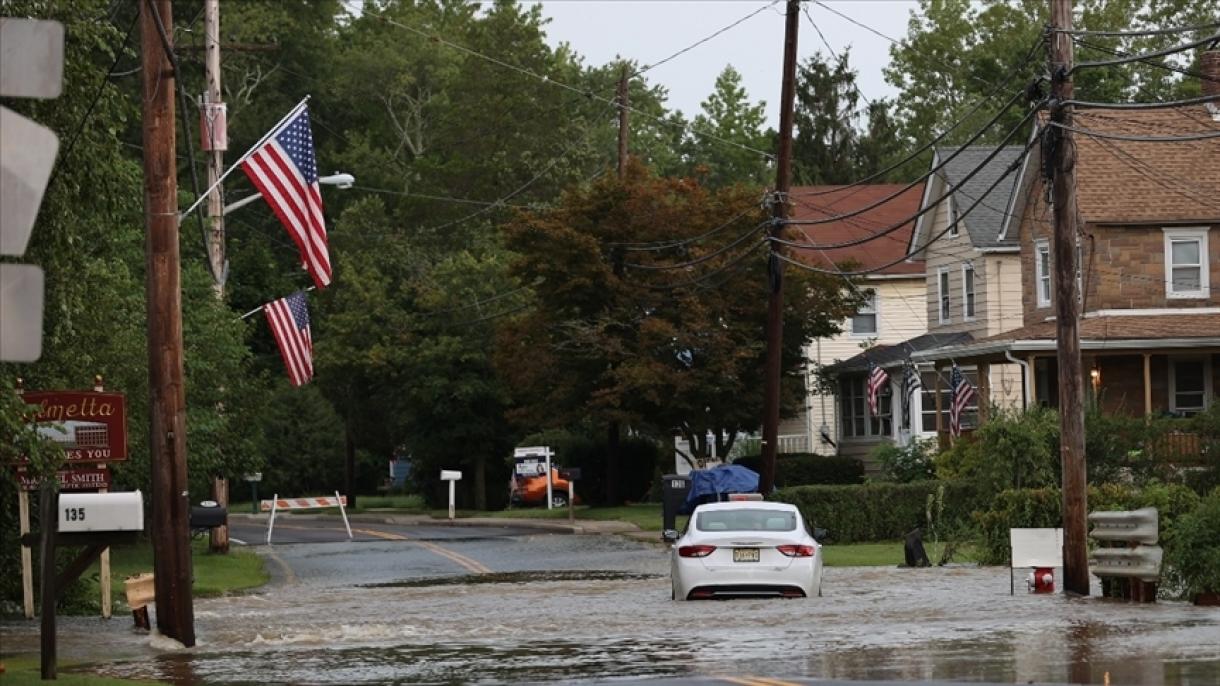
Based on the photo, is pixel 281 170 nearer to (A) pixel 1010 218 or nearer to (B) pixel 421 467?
(A) pixel 1010 218

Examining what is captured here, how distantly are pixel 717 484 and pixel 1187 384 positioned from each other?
1413 centimetres

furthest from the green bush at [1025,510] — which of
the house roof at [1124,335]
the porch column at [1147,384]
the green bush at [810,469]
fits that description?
the green bush at [810,469]

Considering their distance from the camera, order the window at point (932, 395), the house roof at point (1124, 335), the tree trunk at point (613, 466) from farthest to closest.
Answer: the window at point (932, 395), the tree trunk at point (613, 466), the house roof at point (1124, 335)

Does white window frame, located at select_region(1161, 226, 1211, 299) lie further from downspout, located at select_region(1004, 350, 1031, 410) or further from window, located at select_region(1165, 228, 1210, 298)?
downspout, located at select_region(1004, 350, 1031, 410)

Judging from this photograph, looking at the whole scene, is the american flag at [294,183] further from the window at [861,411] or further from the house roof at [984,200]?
the window at [861,411]

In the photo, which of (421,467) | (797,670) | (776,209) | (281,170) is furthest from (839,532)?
(421,467)

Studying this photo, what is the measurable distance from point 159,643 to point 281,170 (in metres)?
11.0

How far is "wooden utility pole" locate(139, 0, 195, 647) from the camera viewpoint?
2075cm

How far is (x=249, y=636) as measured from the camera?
22562 mm

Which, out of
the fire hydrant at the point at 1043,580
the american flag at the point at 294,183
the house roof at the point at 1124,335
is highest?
the american flag at the point at 294,183

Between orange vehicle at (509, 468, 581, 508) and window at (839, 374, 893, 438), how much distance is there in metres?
9.20

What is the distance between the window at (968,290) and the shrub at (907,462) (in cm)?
676

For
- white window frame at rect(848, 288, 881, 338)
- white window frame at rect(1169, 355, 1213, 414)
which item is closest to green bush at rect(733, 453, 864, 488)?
white window frame at rect(848, 288, 881, 338)

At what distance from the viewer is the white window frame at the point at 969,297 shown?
57531 millimetres
